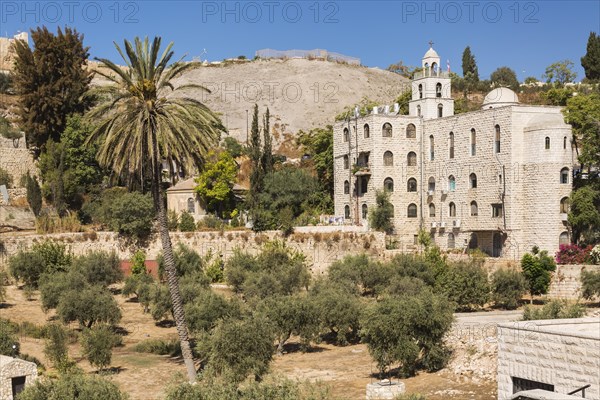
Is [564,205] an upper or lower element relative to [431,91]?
lower

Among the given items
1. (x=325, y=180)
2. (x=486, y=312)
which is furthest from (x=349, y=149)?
(x=486, y=312)

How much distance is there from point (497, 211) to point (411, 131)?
30.6 feet

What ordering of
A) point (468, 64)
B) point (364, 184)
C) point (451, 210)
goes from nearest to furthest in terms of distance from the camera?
point (451, 210)
point (364, 184)
point (468, 64)

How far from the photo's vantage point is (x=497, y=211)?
53.3 meters

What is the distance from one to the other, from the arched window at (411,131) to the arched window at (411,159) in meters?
1.16

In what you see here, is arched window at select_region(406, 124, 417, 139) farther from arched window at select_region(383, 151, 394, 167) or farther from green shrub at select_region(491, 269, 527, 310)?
green shrub at select_region(491, 269, 527, 310)

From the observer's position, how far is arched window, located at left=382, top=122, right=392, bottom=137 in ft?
191

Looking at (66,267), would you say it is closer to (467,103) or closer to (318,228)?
(318,228)

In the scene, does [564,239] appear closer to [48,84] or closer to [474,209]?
[474,209]

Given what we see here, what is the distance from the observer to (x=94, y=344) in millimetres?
33938

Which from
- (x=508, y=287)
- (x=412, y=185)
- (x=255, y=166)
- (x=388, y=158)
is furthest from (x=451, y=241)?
(x=255, y=166)

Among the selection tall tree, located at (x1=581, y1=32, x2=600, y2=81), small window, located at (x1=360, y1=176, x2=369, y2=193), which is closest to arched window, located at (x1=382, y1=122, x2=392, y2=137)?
small window, located at (x1=360, y1=176, x2=369, y2=193)

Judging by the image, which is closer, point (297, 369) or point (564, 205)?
point (297, 369)

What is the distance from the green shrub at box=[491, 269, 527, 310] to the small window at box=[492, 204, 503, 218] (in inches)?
269
